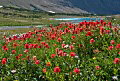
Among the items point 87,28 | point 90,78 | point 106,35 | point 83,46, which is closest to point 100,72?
point 90,78

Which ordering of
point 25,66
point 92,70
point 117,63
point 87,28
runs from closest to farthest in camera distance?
point 117,63, point 92,70, point 25,66, point 87,28

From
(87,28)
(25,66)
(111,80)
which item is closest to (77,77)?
(111,80)

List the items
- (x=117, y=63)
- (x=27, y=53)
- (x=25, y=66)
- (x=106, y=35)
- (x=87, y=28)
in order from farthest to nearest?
(x=87, y=28) < (x=106, y=35) < (x=27, y=53) < (x=25, y=66) < (x=117, y=63)

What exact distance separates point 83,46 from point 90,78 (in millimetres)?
2673

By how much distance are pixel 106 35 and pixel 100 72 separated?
340cm

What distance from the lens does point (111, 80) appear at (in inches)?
340

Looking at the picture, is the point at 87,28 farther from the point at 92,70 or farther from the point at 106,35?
the point at 92,70

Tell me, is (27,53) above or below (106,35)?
below

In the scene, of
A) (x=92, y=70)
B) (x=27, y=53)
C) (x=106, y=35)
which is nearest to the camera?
(x=92, y=70)

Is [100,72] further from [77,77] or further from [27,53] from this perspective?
[27,53]

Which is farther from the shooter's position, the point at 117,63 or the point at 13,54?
the point at 13,54

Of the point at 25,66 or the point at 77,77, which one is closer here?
the point at 77,77

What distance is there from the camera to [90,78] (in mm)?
8453

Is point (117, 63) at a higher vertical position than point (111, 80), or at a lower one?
higher
